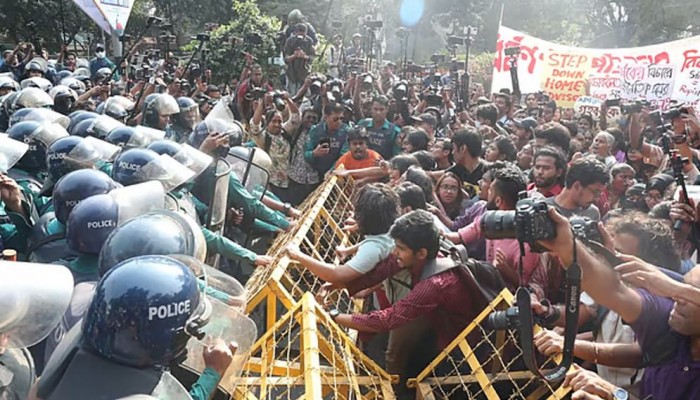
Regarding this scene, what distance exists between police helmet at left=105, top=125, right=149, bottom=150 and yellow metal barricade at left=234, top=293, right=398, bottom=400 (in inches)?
98.7

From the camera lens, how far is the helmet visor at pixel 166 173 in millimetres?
3883

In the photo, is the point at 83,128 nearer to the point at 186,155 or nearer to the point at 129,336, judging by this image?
the point at 186,155

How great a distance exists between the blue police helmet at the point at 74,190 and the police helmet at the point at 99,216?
247mm

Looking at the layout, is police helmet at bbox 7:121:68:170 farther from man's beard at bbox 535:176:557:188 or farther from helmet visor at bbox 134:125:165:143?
man's beard at bbox 535:176:557:188

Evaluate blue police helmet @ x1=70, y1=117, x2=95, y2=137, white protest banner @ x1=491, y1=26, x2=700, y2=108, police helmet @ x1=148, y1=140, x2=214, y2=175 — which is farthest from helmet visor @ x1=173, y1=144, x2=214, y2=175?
white protest banner @ x1=491, y1=26, x2=700, y2=108

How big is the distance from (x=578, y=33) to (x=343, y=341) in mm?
35997

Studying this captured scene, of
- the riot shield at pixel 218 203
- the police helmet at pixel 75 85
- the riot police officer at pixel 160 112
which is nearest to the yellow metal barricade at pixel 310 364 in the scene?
the riot shield at pixel 218 203

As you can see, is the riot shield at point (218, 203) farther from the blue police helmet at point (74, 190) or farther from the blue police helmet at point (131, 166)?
the blue police helmet at point (74, 190)

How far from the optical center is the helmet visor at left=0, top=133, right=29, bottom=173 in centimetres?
431

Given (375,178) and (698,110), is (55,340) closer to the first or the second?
(375,178)

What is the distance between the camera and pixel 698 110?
8445 millimetres

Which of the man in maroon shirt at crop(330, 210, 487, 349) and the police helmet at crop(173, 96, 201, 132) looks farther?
the police helmet at crop(173, 96, 201, 132)

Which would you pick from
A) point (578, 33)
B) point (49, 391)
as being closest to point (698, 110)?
point (49, 391)

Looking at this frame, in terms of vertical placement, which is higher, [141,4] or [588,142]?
[141,4]
